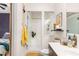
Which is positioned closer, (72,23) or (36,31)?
(72,23)

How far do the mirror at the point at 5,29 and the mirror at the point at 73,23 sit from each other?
3.93 feet

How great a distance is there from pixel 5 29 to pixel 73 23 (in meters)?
1.30

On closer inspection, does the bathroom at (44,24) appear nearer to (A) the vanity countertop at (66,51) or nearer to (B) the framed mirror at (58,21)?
(B) the framed mirror at (58,21)

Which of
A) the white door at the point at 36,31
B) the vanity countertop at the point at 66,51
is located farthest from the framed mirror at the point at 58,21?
the vanity countertop at the point at 66,51

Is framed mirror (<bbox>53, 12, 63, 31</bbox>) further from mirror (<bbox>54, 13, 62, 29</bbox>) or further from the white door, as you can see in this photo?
the white door

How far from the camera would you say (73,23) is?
2.30m

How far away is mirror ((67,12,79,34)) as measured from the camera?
222 cm

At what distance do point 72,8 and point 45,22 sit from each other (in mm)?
666

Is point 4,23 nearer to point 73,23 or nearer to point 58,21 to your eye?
point 73,23

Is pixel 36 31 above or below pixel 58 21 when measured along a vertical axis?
below

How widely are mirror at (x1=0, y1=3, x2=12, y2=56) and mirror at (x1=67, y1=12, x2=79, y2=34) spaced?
1.20 m

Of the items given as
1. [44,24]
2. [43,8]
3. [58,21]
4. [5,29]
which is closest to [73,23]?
[58,21]

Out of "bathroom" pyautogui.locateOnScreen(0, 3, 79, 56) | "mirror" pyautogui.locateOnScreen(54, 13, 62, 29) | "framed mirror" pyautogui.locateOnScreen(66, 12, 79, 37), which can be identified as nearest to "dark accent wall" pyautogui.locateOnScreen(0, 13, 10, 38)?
"bathroom" pyautogui.locateOnScreen(0, 3, 79, 56)

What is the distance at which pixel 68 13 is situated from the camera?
255cm
